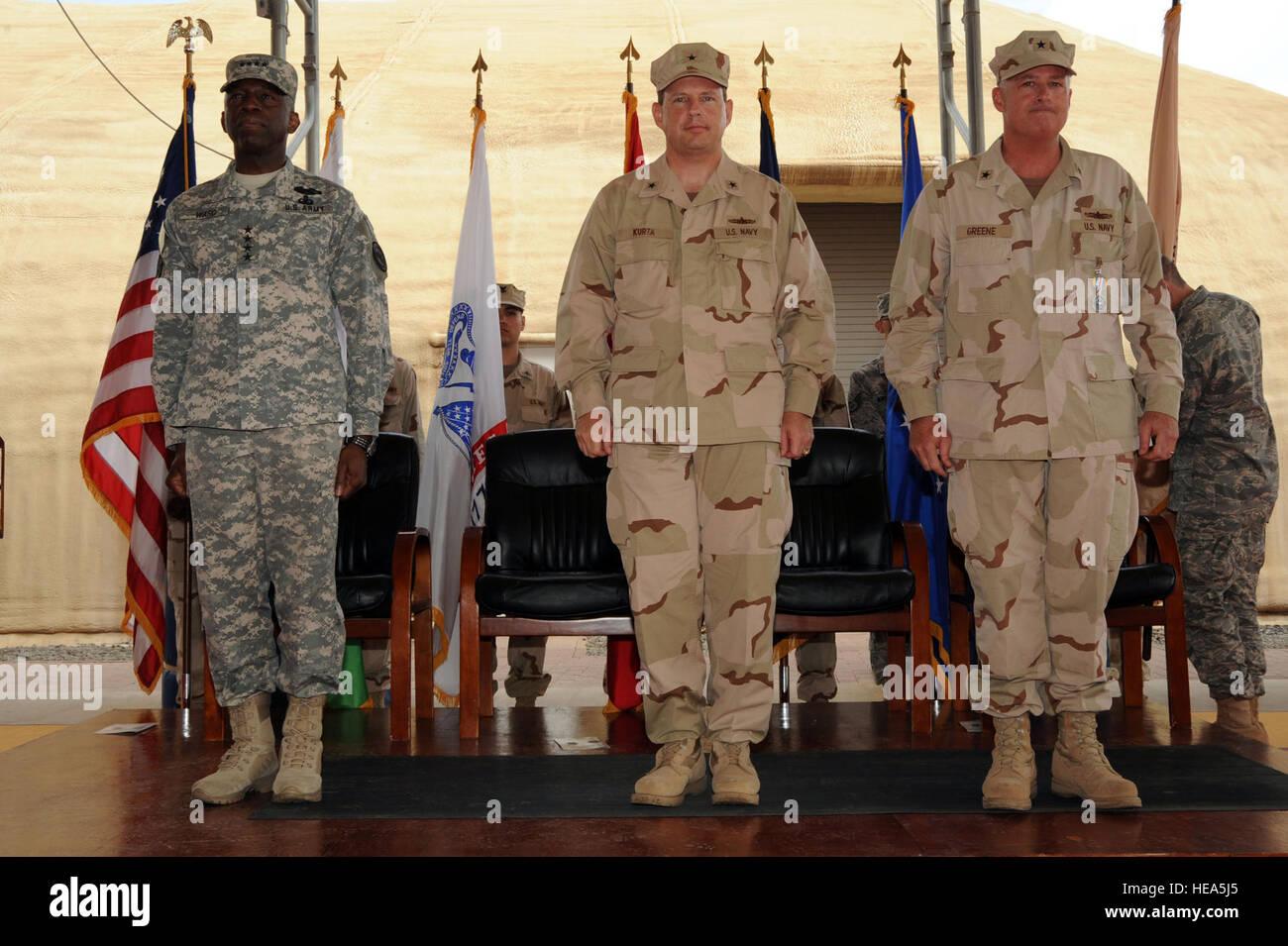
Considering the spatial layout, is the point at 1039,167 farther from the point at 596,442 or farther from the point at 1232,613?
the point at 1232,613

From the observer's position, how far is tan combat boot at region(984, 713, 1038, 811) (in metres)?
2.52

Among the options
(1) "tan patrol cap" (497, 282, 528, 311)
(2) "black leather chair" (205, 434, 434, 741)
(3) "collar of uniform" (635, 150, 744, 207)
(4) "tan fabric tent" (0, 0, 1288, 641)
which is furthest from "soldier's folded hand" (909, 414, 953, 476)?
(4) "tan fabric tent" (0, 0, 1288, 641)

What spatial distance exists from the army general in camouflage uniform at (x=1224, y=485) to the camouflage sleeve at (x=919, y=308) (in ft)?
4.99

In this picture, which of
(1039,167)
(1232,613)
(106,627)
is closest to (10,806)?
(1039,167)

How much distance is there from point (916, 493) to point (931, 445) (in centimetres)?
192

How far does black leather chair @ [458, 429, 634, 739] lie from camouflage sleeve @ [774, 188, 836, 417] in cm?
102

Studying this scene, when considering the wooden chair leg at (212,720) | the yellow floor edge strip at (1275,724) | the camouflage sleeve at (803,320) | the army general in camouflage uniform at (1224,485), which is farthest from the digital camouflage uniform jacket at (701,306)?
the yellow floor edge strip at (1275,724)

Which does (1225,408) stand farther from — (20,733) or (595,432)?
(20,733)

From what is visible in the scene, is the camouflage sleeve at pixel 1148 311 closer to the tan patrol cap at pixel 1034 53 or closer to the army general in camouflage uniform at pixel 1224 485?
the tan patrol cap at pixel 1034 53

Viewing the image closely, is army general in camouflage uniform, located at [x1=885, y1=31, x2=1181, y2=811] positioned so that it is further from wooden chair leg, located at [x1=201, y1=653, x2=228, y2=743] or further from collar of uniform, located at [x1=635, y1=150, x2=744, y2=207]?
wooden chair leg, located at [x1=201, y1=653, x2=228, y2=743]

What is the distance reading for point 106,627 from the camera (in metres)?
7.55

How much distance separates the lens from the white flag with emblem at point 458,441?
180 inches

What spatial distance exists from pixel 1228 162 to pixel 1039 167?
25.7 ft

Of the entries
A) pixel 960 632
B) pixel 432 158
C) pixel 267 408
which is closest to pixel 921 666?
pixel 960 632
